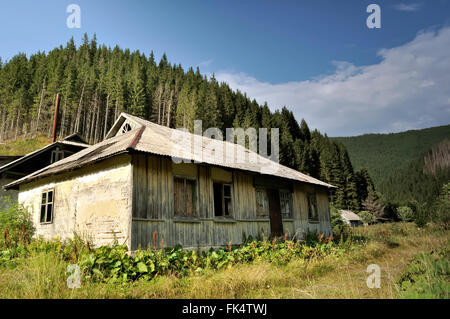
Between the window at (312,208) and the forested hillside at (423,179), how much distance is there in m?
64.8

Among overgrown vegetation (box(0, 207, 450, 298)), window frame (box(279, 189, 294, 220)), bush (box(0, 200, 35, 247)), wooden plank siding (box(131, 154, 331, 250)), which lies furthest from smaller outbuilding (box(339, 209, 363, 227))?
bush (box(0, 200, 35, 247))

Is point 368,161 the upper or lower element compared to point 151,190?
upper

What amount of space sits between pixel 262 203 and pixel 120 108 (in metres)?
49.4

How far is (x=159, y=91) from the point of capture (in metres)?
64.4

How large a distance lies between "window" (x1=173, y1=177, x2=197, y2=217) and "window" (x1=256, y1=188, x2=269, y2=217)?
3809 mm

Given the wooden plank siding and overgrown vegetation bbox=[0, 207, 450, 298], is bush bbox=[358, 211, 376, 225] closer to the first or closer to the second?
the wooden plank siding

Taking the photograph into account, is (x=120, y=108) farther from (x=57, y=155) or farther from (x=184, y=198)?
(x=184, y=198)

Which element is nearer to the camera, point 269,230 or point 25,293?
point 25,293

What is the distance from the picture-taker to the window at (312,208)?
54.9ft

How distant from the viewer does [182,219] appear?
9.74 meters

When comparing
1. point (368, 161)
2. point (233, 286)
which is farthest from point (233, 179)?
point (368, 161)

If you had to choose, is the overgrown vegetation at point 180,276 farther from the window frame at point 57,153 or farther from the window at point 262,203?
the window frame at point 57,153
